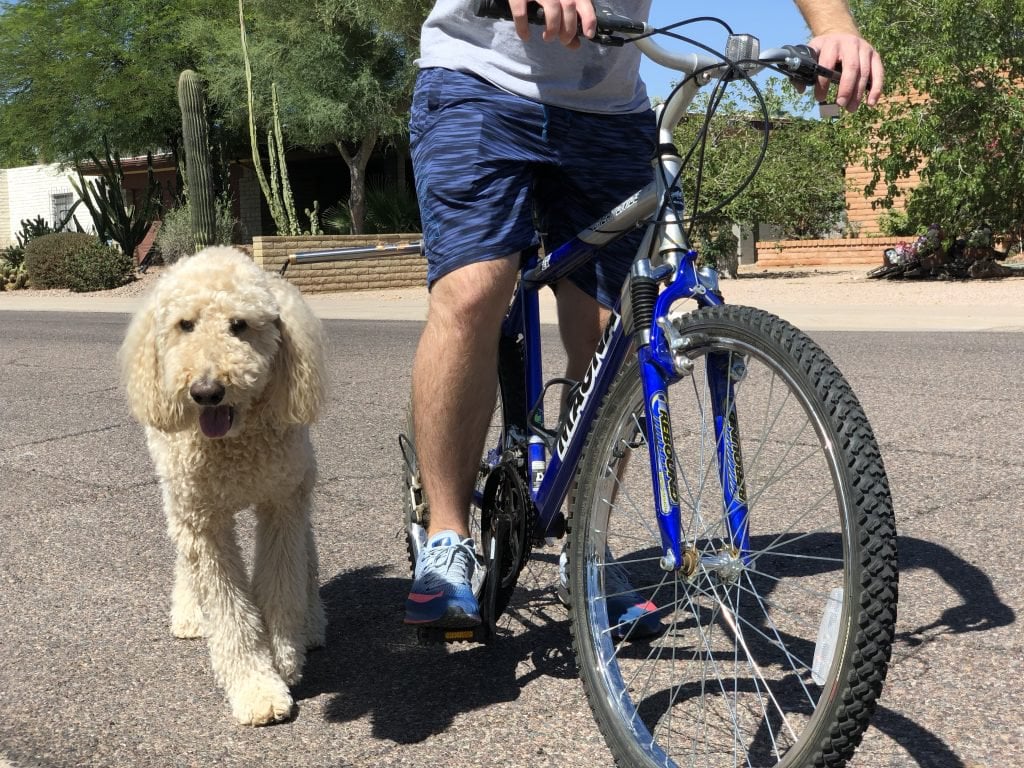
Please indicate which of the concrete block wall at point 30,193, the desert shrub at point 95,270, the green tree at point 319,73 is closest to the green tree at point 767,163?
the green tree at point 319,73

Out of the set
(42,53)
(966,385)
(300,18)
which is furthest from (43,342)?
(42,53)

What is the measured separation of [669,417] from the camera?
2256mm

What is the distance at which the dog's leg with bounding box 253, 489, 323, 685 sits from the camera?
114 inches

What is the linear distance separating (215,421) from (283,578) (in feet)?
1.66

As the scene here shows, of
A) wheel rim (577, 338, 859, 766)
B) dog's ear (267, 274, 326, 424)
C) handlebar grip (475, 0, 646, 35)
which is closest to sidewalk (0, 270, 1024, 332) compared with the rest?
dog's ear (267, 274, 326, 424)

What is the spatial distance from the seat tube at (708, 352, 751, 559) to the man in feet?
1.70

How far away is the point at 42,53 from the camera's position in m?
32.5

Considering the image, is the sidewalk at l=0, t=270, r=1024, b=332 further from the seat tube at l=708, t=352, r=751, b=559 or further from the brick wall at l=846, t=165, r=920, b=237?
the seat tube at l=708, t=352, r=751, b=559

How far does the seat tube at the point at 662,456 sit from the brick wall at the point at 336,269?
61.2 ft

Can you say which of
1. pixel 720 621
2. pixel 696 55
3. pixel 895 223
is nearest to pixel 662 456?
pixel 720 621

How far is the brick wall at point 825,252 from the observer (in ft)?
86.5

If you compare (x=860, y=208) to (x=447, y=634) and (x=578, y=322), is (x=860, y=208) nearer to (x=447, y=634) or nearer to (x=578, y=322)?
(x=578, y=322)

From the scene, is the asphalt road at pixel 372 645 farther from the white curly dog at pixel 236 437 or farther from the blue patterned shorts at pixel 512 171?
the blue patterned shorts at pixel 512 171

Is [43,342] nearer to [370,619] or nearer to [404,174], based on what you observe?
[370,619]
